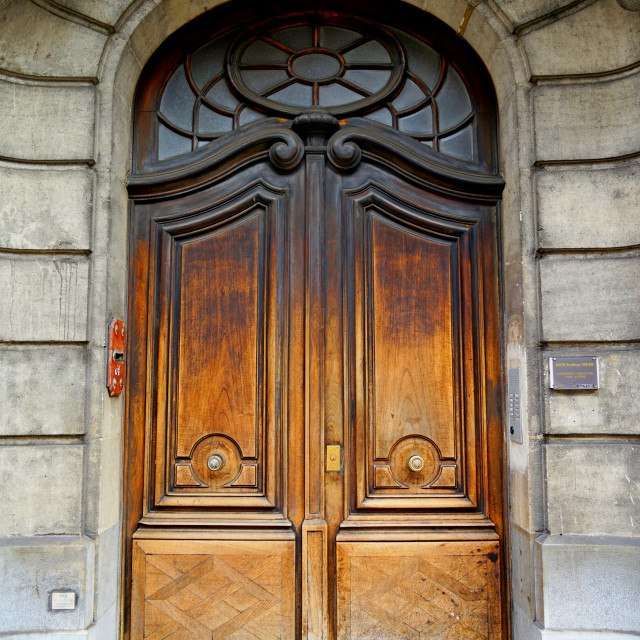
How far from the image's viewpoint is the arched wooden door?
3553mm

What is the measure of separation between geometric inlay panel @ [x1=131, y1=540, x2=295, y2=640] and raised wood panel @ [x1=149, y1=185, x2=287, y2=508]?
10.6 inches

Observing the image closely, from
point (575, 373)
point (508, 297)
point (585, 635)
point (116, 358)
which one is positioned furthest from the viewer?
point (508, 297)

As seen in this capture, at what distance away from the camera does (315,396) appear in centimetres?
366

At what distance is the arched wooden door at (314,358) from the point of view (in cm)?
355

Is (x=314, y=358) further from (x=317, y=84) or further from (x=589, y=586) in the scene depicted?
(x=589, y=586)

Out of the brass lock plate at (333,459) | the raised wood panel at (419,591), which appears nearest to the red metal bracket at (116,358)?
the brass lock plate at (333,459)

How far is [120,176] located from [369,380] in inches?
76.8

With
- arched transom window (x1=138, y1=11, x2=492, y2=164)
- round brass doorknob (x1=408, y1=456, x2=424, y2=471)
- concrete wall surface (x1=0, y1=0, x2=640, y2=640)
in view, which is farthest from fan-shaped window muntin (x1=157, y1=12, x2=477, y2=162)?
round brass doorknob (x1=408, y1=456, x2=424, y2=471)

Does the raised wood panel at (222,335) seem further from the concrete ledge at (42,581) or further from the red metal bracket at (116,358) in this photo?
the concrete ledge at (42,581)

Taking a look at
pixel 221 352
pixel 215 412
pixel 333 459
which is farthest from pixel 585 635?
pixel 221 352

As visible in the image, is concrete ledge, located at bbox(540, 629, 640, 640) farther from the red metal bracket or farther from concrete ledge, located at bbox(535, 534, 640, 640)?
the red metal bracket

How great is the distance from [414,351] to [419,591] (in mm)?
1391

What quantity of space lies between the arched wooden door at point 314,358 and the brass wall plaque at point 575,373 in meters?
0.42

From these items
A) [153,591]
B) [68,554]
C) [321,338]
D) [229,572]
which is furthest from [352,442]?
[68,554]
